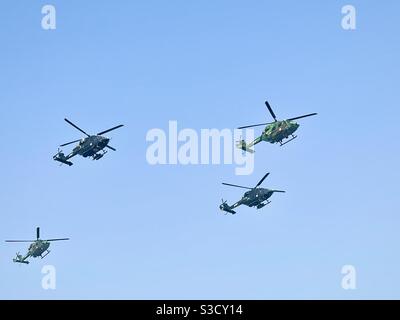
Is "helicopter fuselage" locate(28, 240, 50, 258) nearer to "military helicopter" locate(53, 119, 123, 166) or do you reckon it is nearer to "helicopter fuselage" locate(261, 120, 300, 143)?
"military helicopter" locate(53, 119, 123, 166)

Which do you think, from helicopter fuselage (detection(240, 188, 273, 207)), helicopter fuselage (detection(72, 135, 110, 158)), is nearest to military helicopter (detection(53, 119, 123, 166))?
helicopter fuselage (detection(72, 135, 110, 158))

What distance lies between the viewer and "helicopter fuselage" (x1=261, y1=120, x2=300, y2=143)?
252ft

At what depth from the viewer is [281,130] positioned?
7700 cm

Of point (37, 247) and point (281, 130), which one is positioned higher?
point (281, 130)

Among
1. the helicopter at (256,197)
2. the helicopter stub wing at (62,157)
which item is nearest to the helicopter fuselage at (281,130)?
the helicopter at (256,197)

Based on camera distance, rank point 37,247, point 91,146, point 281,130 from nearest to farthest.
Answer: point 37,247
point 91,146
point 281,130

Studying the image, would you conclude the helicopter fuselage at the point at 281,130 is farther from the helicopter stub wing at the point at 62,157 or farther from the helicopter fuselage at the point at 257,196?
the helicopter stub wing at the point at 62,157

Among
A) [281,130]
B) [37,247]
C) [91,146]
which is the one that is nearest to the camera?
[37,247]

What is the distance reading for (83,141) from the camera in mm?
76562

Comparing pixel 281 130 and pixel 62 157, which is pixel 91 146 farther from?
pixel 281 130

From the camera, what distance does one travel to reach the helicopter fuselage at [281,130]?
7688cm

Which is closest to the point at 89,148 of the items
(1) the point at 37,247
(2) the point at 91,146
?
(2) the point at 91,146
